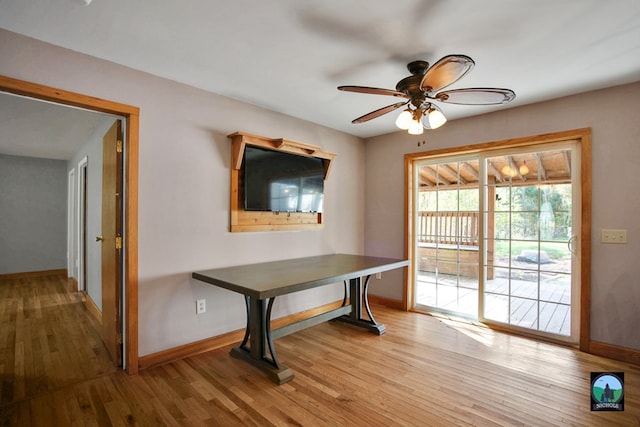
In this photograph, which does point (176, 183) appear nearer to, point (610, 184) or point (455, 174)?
point (455, 174)

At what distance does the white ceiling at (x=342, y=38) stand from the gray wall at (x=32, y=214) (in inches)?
221

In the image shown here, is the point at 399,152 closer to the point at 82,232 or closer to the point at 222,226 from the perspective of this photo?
the point at 222,226

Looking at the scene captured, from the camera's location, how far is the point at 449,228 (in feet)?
12.5

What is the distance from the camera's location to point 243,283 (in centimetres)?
224

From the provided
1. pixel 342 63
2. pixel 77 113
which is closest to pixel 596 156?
pixel 342 63

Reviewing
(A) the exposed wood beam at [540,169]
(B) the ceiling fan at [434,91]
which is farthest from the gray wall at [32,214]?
(A) the exposed wood beam at [540,169]

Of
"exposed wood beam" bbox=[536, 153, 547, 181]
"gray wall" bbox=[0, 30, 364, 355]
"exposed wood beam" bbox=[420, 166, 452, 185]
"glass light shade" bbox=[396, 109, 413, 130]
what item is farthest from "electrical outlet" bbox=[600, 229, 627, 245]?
"gray wall" bbox=[0, 30, 364, 355]

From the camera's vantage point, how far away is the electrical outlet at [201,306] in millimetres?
2759

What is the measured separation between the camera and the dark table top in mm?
2146

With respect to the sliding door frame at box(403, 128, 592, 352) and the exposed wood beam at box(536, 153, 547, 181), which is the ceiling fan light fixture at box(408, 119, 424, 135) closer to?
the sliding door frame at box(403, 128, 592, 352)

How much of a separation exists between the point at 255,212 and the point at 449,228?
7.68 ft

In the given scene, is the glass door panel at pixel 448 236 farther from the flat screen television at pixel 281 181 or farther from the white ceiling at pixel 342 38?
the flat screen television at pixel 281 181

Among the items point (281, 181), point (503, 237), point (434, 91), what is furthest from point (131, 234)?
point (503, 237)
